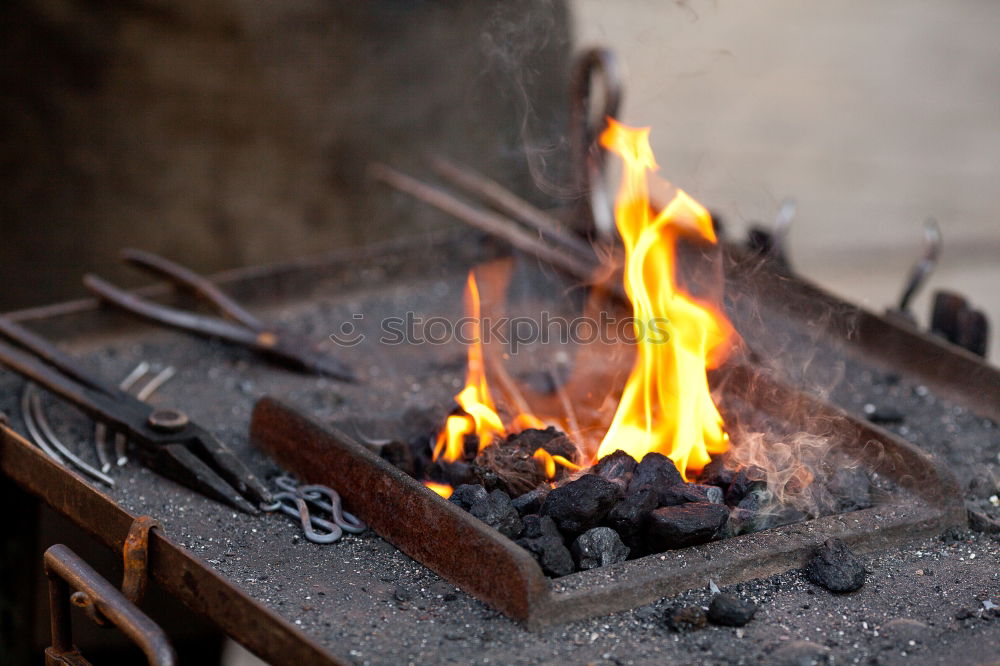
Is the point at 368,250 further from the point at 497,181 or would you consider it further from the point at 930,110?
the point at 930,110

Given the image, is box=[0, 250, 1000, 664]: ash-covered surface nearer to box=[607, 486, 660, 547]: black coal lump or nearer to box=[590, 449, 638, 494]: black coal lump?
box=[607, 486, 660, 547]: black coal lump

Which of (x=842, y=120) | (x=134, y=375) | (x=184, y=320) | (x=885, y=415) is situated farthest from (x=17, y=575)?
(x=842, y=120)

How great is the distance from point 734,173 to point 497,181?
11.0 feet

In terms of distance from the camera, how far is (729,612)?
2.07 meters

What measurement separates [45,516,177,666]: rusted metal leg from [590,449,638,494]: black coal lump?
859 millimetres

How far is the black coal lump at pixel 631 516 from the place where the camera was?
2.27m

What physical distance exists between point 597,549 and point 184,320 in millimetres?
1554

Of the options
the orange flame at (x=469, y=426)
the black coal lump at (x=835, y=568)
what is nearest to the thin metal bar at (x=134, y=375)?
the orange flame at (x=469, y=426)

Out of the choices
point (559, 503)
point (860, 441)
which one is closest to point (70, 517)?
point (559, 503)

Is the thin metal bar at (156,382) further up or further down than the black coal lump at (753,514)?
further down

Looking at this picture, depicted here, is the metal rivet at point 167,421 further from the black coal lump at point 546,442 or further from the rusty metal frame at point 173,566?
the black coal lump at point 546,442

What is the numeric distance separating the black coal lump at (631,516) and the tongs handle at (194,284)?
1450 mm

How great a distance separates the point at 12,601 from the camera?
3.23m

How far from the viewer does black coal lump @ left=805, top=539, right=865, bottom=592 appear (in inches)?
86.0
